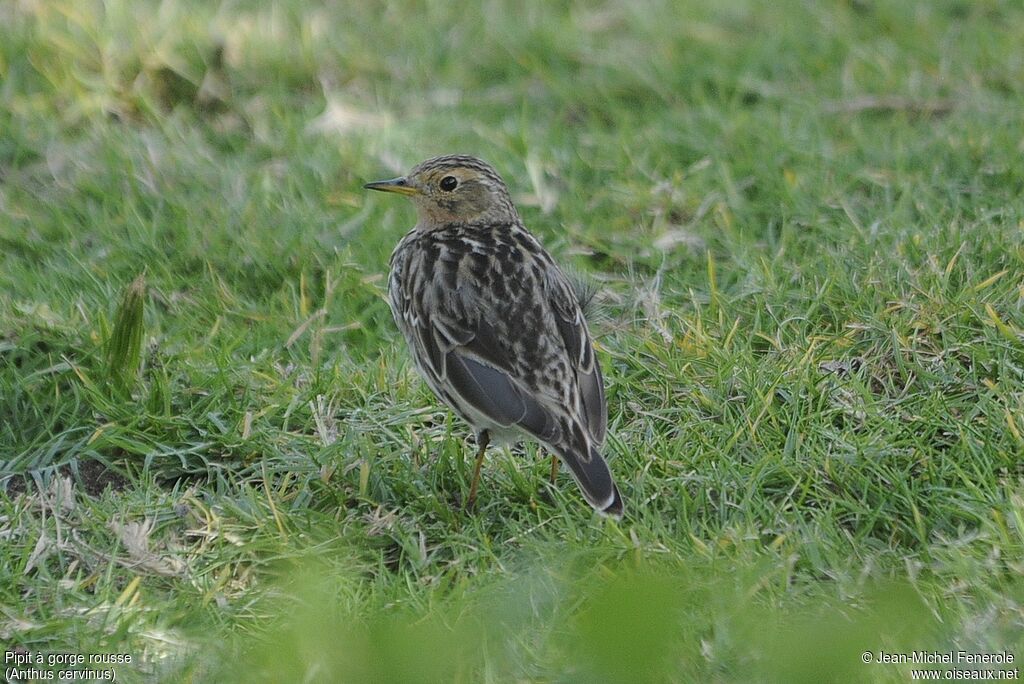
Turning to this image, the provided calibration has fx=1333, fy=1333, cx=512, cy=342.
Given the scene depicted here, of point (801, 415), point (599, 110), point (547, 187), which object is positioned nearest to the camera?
point (801, 415)

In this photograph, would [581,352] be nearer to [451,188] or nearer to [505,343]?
[505,343]

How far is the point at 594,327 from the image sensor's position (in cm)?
649

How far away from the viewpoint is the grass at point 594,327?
14.5 ft

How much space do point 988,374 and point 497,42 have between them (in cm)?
515

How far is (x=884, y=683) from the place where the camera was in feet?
12.8

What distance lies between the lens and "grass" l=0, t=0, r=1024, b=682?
4.43 meters

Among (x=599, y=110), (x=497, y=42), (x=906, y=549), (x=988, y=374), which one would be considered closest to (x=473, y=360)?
(x=906, y=549)

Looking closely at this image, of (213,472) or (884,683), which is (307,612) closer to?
(884,683)

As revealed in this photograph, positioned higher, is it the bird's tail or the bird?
the bird
